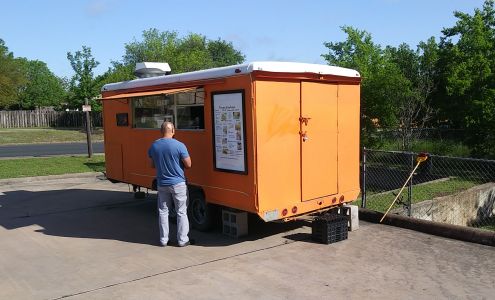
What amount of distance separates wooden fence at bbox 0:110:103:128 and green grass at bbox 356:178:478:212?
125 ft

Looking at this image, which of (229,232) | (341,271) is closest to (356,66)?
(229,232)

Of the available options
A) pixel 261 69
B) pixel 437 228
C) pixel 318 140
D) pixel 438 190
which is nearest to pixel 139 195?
pixel 318 140

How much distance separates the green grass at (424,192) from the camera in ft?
32.7

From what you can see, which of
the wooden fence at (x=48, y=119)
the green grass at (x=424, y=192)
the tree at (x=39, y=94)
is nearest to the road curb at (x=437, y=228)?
the green grass at (x=424, y=192)

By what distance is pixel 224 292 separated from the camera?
5.21 m

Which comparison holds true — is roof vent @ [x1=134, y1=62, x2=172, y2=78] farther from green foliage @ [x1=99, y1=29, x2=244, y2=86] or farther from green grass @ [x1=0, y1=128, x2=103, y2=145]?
green grass @ [x1=0, y1=128, x2=103, y2=145]

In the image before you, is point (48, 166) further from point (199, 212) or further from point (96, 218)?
point (199, 212)

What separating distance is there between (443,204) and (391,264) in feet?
16.3

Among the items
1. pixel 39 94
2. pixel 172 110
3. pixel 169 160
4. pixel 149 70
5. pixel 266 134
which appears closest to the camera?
pixel 266 134

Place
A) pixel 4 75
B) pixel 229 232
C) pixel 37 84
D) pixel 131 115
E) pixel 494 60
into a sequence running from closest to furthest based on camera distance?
1. pixel 229 232
2. pixel 131 115
3. pixel 494 60
4. pixel 4 75
5. pixel 37 84

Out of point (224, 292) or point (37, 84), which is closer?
point (224, 292)

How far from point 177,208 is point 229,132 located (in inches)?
51.8

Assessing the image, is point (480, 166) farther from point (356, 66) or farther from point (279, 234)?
point (279, 234)

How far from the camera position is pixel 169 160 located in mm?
6812
